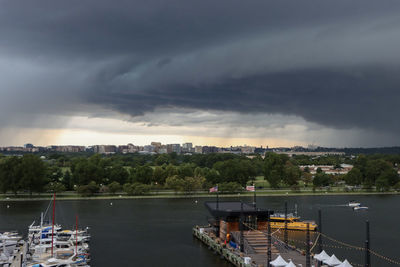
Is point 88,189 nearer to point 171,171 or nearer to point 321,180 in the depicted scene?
point 171,171

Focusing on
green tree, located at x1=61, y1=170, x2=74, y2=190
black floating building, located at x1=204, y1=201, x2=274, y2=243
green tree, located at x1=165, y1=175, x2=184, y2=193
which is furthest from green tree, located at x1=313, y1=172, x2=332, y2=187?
black floating building, located at x1=204, y1=201, x2=274, y2=243

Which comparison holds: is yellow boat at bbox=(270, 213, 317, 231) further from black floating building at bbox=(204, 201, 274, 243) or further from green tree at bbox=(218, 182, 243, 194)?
green tree at bbox=(218, 182, 243, 194)

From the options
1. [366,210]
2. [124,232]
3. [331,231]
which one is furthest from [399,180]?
[124,232]

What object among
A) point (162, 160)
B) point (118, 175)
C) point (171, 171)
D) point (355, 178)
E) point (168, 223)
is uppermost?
point (162, 160)

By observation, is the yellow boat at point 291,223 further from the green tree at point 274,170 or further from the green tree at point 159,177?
the green tree at point 159,177

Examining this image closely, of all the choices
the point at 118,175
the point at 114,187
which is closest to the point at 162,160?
the point at 118,175

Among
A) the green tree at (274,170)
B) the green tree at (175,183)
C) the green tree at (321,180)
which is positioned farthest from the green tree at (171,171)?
the green tree at (321,180)

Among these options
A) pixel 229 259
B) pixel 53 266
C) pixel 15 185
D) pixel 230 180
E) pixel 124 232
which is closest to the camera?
pixel 53 266

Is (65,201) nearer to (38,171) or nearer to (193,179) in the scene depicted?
(38,171)
